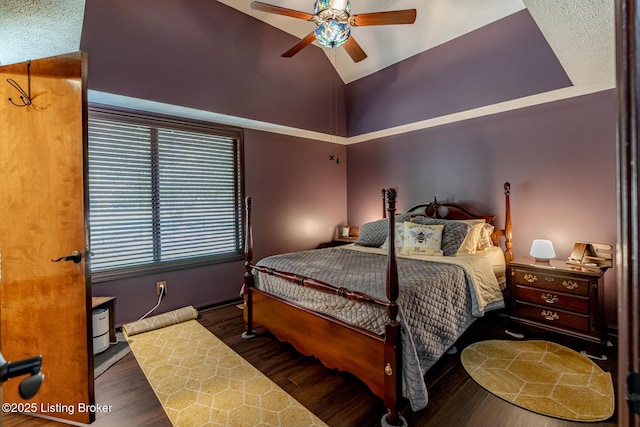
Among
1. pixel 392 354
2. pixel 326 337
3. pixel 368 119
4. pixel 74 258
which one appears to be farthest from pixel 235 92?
pixel 392 354

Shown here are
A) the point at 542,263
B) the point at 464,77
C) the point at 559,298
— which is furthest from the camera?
the point at 464,77

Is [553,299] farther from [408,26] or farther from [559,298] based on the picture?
[408,26]

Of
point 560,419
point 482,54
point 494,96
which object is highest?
point 482,54

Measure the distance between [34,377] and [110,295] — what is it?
2.76 m

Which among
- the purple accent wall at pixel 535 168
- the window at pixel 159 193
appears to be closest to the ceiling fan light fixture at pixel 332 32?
the window at pixel 159 193

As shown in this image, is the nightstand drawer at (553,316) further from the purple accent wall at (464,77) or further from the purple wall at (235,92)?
the purple wall at (235,92)

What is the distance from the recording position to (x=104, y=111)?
2883 mm

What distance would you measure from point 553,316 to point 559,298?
6.7 inches

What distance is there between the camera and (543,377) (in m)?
Answer: 2.07

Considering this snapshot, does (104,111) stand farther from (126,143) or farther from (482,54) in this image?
(482,54)

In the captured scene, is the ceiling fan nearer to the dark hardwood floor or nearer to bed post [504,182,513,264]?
bed post [504,182,513,264]

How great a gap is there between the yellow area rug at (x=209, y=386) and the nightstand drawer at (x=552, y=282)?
223 centimetres

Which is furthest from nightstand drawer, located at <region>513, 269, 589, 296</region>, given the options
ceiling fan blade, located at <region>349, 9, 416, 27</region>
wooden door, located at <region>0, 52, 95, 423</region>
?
wooden door, located at <region>0, 52, 95, 423</region>

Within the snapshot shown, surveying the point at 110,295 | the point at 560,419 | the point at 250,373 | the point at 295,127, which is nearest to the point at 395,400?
the point at 560,419
